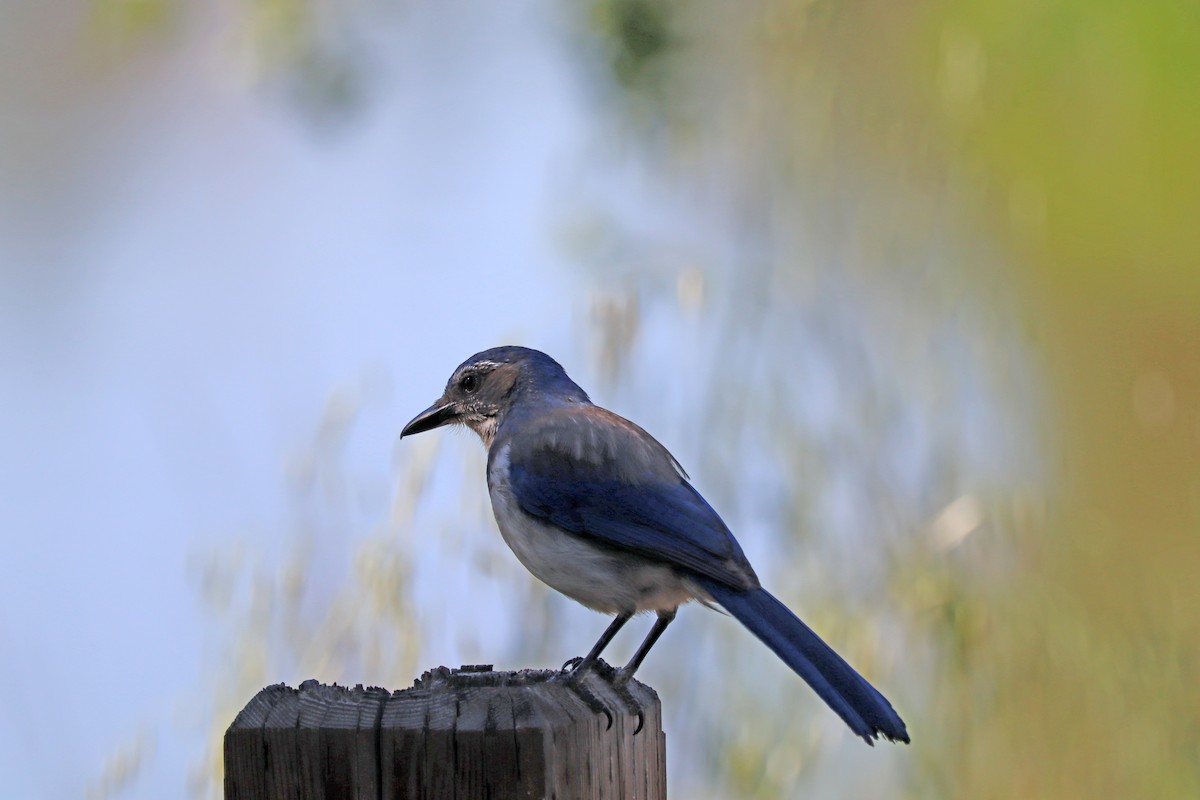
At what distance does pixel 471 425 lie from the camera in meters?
4.47

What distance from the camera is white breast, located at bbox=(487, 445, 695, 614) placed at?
3.54 m

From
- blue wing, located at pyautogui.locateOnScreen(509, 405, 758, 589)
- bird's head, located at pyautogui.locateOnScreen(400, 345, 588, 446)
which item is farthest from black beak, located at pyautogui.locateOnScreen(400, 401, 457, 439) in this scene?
blue wing, located at pyautogui.locateOnScreen(509, 405, 758, 589)

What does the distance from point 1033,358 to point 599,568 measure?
69.3 inches

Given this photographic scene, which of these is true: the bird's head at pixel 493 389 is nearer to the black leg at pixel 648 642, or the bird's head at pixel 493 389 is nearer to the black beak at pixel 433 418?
the black beak at pixel 433 418

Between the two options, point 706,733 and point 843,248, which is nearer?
point 706,733

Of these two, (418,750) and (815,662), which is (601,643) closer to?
(815,662)

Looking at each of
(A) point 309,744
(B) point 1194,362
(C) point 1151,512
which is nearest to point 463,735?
(A) point 309,744

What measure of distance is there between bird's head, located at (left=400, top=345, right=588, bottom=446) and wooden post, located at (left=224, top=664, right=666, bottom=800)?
212 cm

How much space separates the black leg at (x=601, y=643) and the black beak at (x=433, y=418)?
109cm

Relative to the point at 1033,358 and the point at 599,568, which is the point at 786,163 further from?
the point at 599,568

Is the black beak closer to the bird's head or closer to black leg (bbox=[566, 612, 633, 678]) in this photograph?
the bird's head

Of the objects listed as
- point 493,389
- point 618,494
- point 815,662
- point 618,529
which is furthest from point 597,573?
point 493,389

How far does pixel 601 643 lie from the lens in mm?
3410

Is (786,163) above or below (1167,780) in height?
above
